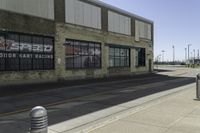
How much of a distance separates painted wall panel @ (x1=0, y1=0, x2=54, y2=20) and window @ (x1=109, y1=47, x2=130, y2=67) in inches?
506

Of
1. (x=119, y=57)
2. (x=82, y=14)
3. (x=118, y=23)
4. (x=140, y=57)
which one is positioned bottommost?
(x=119, y=57)

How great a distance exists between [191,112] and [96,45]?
23.3 meters

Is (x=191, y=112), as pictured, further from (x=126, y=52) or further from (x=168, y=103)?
(x=126, y=52)

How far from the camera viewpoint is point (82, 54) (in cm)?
3006

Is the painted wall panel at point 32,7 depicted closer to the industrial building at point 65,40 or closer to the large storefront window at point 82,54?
the industrial building at point 65,40

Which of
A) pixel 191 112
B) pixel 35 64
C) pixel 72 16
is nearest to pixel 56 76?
pixel 35 64

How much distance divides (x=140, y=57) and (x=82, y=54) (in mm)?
16891

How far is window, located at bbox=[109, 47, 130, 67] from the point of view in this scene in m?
36.0

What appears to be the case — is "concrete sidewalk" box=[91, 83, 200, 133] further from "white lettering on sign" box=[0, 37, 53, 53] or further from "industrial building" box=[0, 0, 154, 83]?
"industrial building" box=[0, 0, 154, 83]

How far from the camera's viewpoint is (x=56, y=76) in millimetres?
25875

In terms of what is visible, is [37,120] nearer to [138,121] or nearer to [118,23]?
[138,121]

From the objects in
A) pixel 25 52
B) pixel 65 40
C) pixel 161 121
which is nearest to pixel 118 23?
pixel 65 40

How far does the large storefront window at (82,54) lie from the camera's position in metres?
27.9

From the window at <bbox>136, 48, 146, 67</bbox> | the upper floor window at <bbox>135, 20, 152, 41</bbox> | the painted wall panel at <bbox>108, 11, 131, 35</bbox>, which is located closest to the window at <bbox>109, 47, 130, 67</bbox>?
the painted wall panel at <bbox>108, 11, 131, 35</bbox>
